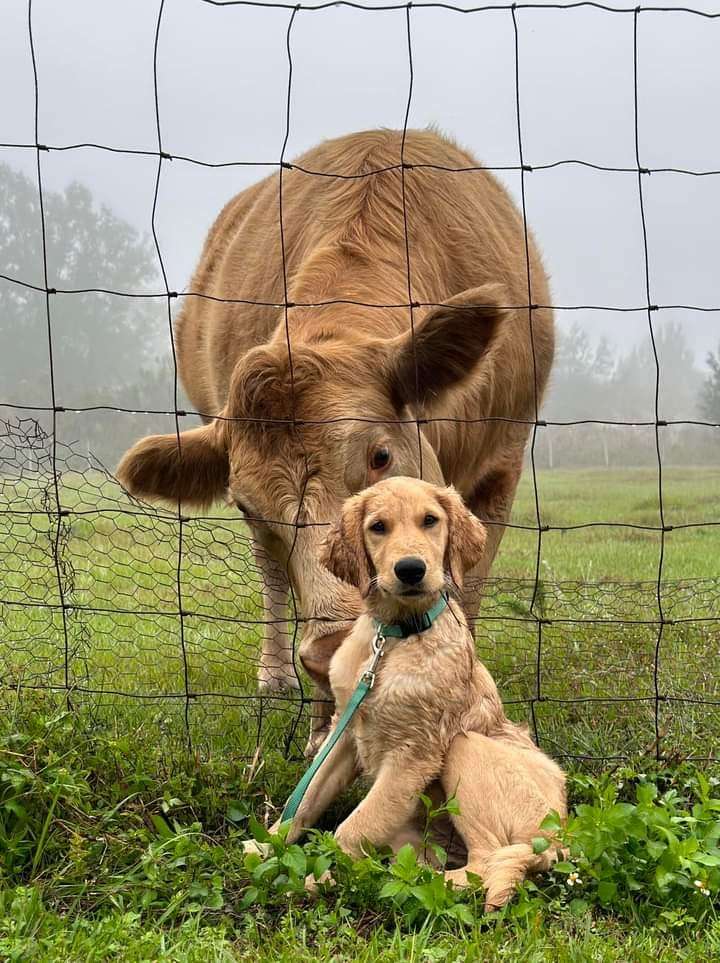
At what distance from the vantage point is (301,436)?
392 cm

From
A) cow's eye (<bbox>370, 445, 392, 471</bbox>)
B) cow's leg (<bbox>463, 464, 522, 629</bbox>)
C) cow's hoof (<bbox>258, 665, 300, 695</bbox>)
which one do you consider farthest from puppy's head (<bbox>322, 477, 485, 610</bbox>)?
cow's leg (<bbox>463, 464, 522, 629</bbox>)

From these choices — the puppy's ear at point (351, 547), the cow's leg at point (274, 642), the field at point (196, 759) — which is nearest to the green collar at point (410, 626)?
the puppy's ear at point (351, 547)

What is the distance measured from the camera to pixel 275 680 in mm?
5773

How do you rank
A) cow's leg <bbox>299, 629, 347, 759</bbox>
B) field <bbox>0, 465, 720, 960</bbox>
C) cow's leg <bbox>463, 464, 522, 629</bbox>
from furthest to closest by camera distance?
cow's leg <bbox>463, 464, 522, 629</bbox>, cow's leg <bbox>299, 629, 347, 759</bbox>, field <bbox>0, 465, 720, 960</bbox>

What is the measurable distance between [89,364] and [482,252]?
55893mm

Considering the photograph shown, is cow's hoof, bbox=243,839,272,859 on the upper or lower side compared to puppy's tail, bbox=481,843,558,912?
lower

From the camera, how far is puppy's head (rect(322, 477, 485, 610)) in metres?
3.11

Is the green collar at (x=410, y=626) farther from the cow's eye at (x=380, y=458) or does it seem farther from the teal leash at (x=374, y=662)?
the cow's eye at (x=380, y=458)

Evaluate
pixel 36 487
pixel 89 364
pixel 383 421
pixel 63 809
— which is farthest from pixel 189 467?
pixel 89 364

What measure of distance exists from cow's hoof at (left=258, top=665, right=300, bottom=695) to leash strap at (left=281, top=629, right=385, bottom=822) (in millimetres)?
Answer: 2085

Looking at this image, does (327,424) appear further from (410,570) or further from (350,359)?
(410,570)

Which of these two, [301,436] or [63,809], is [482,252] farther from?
[63,809]

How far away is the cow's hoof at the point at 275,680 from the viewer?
5.62 meters

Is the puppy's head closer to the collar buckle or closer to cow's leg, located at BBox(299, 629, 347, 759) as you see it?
the collar buckle
